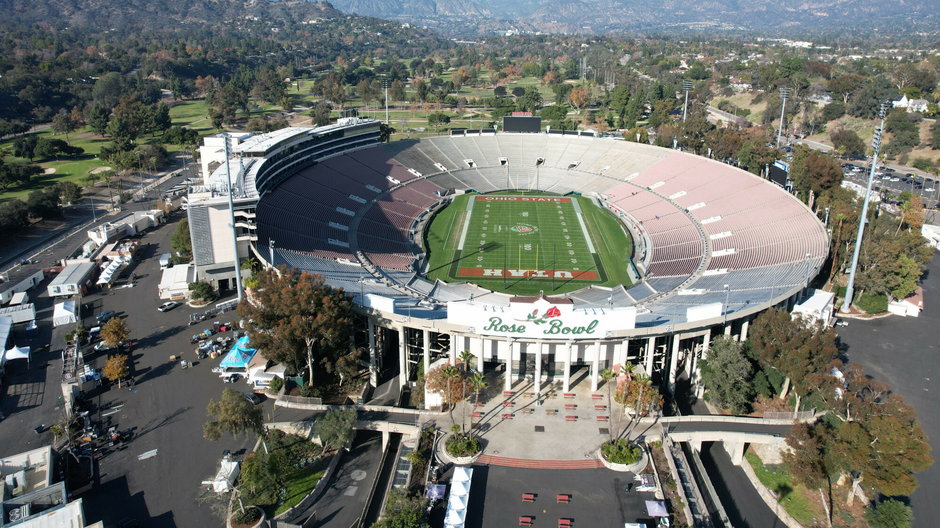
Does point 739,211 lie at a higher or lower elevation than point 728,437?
higher

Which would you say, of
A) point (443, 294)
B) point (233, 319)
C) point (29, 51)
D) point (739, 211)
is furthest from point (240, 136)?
point (29, 51)

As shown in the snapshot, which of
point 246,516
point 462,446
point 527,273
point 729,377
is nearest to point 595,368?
point 729,377

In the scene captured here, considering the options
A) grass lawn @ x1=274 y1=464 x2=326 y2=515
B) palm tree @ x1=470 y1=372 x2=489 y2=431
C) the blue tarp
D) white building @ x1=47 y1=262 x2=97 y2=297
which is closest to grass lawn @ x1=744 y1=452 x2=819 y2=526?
palm tree @ x1=470 y1=372 x2=489 y2=431

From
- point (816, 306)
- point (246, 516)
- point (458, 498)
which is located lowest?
point (246, 516)

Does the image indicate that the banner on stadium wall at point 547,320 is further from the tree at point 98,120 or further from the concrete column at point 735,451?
the tree at point 98,120

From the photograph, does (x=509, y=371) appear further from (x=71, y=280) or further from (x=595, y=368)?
(x=71, y=280)

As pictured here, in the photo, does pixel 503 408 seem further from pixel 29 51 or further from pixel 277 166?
pixel 29 51

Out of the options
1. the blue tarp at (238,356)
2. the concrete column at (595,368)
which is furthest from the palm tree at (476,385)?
the blue tarp at (238,356)

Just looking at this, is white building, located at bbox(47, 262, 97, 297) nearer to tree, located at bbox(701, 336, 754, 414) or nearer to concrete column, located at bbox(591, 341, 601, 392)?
concrete column, located at bbox(591, 341, 601, 392)
